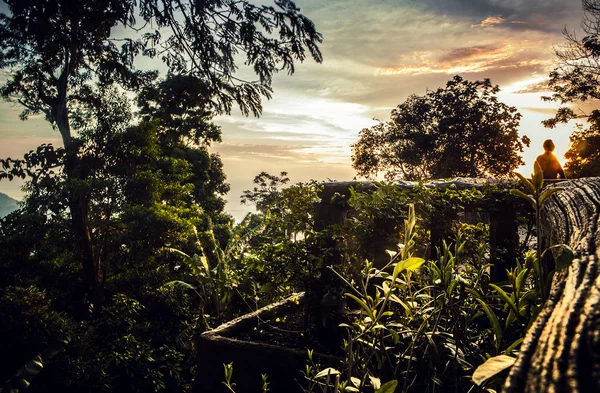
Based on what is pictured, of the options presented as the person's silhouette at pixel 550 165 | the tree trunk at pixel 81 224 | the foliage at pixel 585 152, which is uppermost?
the foliage at pixel 585 152

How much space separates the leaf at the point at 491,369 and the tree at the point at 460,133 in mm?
23060

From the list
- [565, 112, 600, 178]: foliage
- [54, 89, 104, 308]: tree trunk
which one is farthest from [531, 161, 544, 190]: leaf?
[565, 112, 600, 178]: foliage

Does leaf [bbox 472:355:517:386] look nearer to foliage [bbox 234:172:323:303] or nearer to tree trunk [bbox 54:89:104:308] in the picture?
foliage [bbox 234:172:323:303]

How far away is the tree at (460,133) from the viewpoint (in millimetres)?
22219

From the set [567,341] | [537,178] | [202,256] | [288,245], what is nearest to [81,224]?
[202,256]

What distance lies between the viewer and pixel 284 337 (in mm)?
3811

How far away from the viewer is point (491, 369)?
63cm

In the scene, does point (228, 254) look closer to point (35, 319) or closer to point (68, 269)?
point (35, 319)

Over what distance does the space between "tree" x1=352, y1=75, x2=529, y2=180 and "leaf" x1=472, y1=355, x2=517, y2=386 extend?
75.7ft

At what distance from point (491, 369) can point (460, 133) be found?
79.1 feet

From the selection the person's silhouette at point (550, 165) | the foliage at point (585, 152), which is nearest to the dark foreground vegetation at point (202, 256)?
the person's silhouette at point (550, 165)

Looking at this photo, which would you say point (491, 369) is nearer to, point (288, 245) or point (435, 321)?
point (435, 321)

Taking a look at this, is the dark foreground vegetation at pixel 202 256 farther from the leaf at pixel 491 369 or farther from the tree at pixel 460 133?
the tree at pixel 460 133

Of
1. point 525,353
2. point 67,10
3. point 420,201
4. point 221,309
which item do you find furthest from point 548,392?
point 67,10
